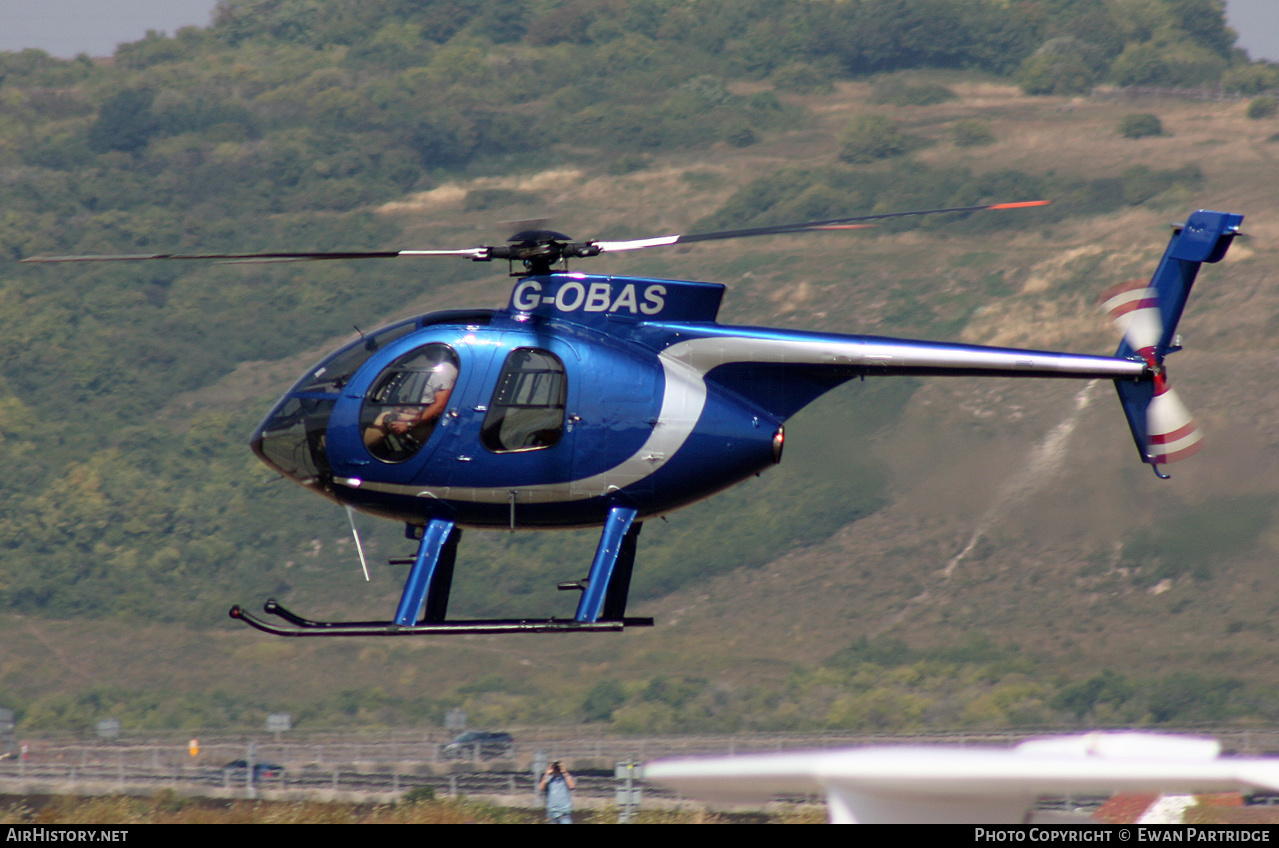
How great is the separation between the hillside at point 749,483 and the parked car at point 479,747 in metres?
12.9

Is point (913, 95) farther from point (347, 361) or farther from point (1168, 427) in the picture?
point (347, 361)

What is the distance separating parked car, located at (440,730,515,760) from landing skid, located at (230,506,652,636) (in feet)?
81.0

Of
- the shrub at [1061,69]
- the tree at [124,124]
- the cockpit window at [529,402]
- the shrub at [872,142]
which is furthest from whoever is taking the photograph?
the shrub at [1061,69]

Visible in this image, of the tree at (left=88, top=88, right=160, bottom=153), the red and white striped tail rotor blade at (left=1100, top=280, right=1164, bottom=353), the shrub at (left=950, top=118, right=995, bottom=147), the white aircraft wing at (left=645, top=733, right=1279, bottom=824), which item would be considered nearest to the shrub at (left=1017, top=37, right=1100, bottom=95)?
the shrub at (left=950, top=118, right=995, bottom=147)

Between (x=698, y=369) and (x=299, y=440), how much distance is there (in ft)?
13.4

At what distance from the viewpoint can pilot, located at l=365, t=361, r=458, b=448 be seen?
16.1 metres

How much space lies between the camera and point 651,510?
16.4 metres

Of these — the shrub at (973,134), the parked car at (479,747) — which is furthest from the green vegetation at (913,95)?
the parked car at (479,747)

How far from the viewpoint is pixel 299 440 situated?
55.0 feet

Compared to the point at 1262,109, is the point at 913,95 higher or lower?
higher

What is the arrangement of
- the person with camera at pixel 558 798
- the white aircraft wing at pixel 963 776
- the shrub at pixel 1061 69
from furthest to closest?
the shrub at pixel 1061 69 → the person with camera at pixel 558 798 → the white aircraft wing at pixel 963 776

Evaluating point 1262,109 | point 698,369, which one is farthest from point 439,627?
point 1262,109

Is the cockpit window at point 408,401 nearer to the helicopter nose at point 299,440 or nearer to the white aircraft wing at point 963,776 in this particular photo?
the helicopter nose at point 299,440

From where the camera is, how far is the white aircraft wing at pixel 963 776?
7703 mm
